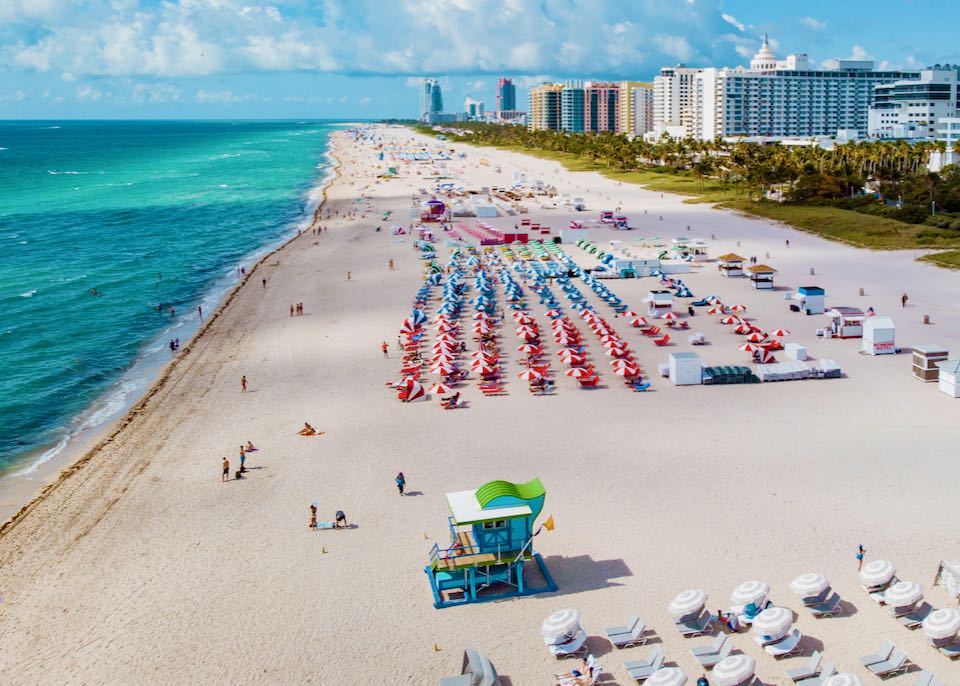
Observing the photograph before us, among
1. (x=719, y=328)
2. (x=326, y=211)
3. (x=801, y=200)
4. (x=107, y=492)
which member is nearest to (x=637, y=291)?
(x=719, y=328)

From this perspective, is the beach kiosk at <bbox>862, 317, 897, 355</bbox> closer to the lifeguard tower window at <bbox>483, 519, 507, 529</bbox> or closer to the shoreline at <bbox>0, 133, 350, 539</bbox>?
the lifeguard tower window at <bbox>483, 519, 507, 529</bbox>

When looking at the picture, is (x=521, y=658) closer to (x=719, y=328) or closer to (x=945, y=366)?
(x=945, y=366)

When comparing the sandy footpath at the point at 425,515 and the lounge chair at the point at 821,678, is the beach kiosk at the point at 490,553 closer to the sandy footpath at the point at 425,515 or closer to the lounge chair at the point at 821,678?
the sandy footpath at the point at 425,515

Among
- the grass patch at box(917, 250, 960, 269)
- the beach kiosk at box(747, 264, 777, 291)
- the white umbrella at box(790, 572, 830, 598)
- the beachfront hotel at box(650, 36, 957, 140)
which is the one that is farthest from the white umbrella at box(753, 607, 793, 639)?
the beachfront hotel at box(650, 36, 957, 140)

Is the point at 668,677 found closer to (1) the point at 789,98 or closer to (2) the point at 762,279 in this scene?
(2) the point at 762,279

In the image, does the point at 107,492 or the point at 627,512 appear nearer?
the point at 627,512

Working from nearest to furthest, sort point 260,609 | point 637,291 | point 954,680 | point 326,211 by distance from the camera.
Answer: point 954,680, point 260,609, point 637,291, point 326,211

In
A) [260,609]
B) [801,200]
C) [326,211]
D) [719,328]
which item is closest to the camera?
[260,609]
